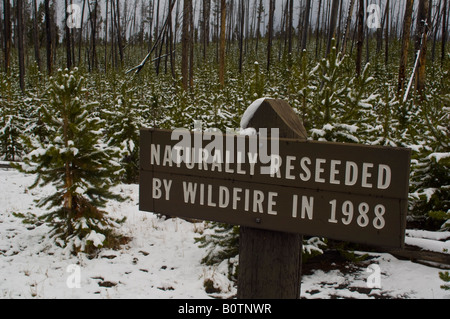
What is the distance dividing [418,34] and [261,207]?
10.4 m

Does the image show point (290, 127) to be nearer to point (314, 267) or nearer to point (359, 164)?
point (359, 164)

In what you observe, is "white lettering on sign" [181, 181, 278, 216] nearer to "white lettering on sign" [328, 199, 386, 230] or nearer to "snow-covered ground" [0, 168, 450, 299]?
"white lettering on sign" [328, 199, 386, 230]

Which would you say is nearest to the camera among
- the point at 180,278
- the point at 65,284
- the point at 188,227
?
the point at 65,284

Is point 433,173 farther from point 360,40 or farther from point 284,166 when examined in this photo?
point 360,40

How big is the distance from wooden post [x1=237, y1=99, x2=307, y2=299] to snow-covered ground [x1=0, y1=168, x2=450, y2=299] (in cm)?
240

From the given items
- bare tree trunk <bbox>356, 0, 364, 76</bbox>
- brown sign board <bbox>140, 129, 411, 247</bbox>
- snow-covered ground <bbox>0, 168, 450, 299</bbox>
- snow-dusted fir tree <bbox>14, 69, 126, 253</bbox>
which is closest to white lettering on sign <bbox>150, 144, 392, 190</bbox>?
brown sign board <bbox>140, 129, 411, 247</bbox>

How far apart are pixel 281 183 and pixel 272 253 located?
403mm

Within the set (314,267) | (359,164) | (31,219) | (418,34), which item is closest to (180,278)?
(314,267)

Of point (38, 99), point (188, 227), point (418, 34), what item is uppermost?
point (418, 34)

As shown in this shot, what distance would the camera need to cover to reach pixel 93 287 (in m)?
4.50

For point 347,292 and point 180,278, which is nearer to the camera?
point 347,292

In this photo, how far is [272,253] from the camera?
1990 millimetres

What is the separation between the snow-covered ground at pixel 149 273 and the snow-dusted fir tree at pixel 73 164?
304 millimetres

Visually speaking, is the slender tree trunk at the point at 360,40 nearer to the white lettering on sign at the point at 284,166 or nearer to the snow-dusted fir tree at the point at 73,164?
the snow-dusted fir tree at the point at 73,164
